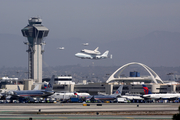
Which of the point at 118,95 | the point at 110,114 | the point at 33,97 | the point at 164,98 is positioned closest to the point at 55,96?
the point at 33,97

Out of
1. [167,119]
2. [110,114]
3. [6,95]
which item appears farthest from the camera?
[6,95]

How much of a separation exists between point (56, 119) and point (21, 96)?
307ft

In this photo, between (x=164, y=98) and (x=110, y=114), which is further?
(x=164, y=98)

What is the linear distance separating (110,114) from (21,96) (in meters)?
86.5

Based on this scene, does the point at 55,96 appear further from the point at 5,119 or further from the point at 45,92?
the point at 5,119

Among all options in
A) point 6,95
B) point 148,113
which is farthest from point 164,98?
point 148,113

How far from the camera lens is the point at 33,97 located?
474ft

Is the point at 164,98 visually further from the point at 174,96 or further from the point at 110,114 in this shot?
the point at 110,114

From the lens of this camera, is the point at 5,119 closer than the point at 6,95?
Yes

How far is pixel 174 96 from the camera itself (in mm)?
144000

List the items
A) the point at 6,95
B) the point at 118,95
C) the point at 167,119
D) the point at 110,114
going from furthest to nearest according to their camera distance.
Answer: the point at 6,95, the point at 118,95, the point at 110,114, the point at 167,119

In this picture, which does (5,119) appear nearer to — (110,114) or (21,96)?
(110,114)

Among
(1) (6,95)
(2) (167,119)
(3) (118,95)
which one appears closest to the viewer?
(2) (167,119)

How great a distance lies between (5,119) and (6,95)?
106420 mm
